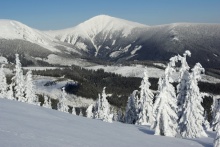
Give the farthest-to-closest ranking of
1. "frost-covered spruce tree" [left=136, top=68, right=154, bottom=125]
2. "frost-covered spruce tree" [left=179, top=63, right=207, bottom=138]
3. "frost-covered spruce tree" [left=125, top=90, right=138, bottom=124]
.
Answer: "frost-covered spruce tree" [left=125, top=90, right=138, bottom=124] < "frost-covered spruce tree" [left=136, top=68, right=154, bottom=125] < "frost-covered spruce tree" [left=179, top=63, right=207, bottom=138]

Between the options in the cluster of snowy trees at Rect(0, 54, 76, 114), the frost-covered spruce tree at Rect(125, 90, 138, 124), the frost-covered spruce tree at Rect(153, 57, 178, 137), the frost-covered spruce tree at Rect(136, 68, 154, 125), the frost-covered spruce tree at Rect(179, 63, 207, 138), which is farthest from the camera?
the frost-covered spruce tree at Rect(125, 90, 138, 124)

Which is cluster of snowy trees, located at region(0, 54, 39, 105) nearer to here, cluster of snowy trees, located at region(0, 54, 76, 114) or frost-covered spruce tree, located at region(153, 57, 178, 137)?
cluster of snowy trees, located at region(0, 54, 76, 114)

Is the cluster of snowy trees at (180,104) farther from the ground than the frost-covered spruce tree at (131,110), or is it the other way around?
the cluster of snowy trees at (180,104)

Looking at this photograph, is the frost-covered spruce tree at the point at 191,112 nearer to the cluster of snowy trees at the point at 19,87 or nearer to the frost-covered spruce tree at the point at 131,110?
the frost-covered spruce tree at the point at 131,110

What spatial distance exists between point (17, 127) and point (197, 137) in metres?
27.2

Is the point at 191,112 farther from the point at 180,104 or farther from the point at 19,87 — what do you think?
the point at 19,87

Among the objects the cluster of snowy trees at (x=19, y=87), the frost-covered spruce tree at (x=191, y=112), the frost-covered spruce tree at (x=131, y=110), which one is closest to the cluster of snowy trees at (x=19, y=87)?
the cluster of snowy trees at (x=19, y=87)

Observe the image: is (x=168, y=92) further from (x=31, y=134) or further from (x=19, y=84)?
(x=19, y=84)

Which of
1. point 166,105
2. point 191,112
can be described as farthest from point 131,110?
point 166,105

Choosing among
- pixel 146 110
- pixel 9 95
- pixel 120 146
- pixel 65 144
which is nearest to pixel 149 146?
pixel 120 146

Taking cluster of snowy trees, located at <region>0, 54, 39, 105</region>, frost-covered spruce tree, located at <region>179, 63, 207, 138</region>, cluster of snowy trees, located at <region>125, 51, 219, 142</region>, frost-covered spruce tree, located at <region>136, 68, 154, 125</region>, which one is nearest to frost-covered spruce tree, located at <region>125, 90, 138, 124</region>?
frost-covered spruce tree, located at <region>136, 68, 154, 125</region>

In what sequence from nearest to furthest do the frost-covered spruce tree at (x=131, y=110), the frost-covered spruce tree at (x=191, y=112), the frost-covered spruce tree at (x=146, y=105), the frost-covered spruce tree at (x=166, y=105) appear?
the frost-covered spruce tree at (x=166, y=105), the frost-covered spruce tree at (x=191, y=112), the frost-covered spruce tree at (x=146, y=105), the frost-covered spruce tree at (x=131, y=110)

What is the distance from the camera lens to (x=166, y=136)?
125 ft

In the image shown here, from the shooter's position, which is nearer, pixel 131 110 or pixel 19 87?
pixel 19 87
